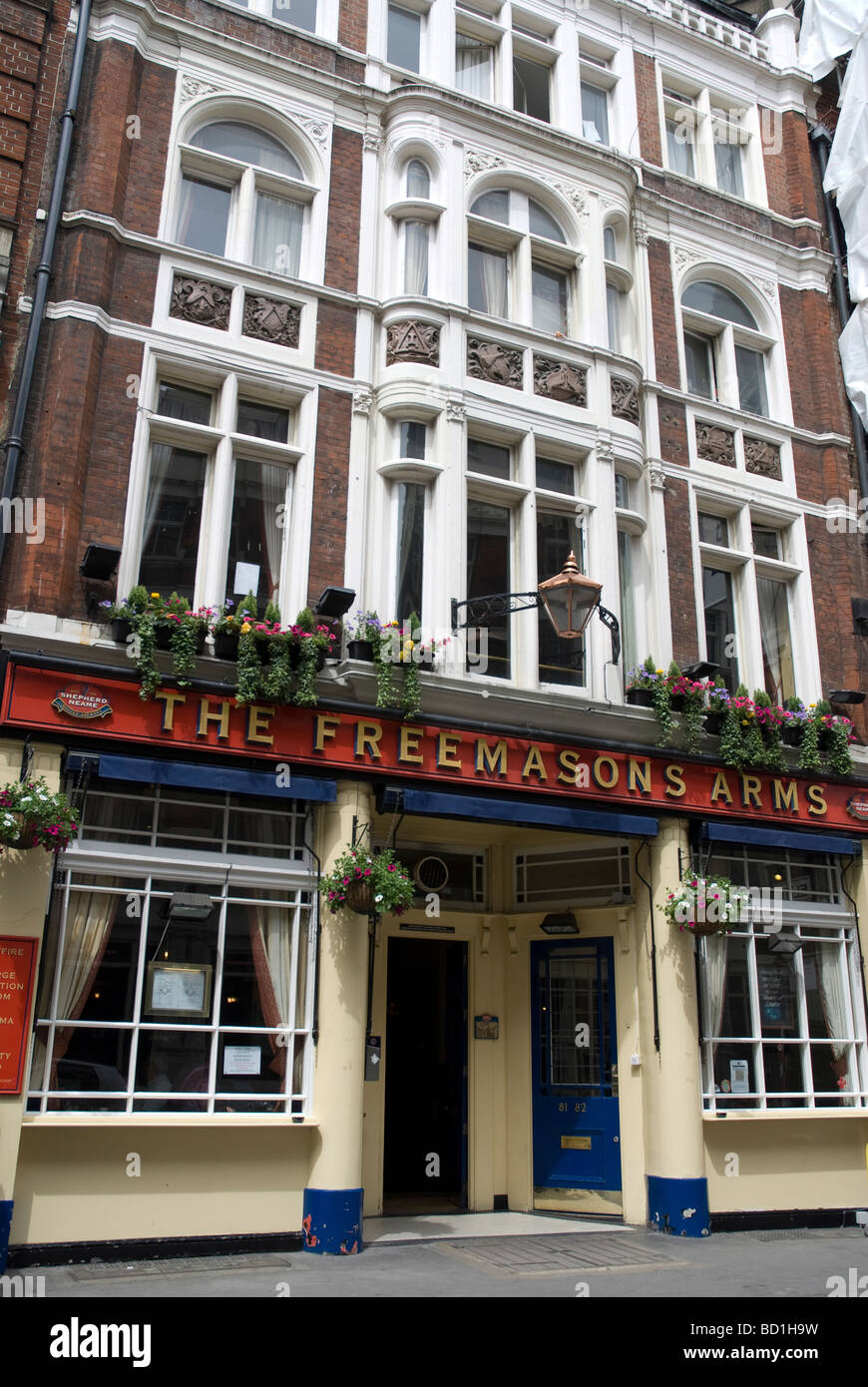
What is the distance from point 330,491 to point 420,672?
2.32 metres

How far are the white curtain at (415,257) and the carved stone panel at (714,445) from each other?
4.36 meters

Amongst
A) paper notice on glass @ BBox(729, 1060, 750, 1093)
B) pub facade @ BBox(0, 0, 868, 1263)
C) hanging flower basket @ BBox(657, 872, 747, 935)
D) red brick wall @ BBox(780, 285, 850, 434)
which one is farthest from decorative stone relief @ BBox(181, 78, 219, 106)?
paper notice on glass @ BBox(729, 1060, 750, 1093)

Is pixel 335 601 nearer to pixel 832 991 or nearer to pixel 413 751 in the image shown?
pixel 413 751

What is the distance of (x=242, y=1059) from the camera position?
397 inches

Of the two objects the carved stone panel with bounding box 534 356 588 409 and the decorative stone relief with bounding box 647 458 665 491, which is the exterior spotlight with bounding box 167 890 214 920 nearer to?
the carved stone panel with bounding box 534 356 588 409

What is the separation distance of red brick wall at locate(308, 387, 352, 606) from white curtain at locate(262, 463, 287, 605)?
381 millimetres

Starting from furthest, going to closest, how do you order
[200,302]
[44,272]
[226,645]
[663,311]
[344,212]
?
[663,311] → [344,212] → [200,302] → [44,272] → [226,645]

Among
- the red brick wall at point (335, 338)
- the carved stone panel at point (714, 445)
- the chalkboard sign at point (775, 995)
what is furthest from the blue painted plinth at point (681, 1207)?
the red brick wall at point (335, 338)

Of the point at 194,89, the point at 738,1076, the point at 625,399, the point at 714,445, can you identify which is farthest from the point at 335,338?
the point at 738,1076

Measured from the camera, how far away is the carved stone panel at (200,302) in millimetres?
11812

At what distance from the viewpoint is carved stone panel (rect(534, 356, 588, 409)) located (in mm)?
13539

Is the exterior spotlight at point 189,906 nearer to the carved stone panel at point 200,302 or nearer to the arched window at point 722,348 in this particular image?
the carved stone panel at point 200,302

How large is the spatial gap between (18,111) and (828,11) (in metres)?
13.2
